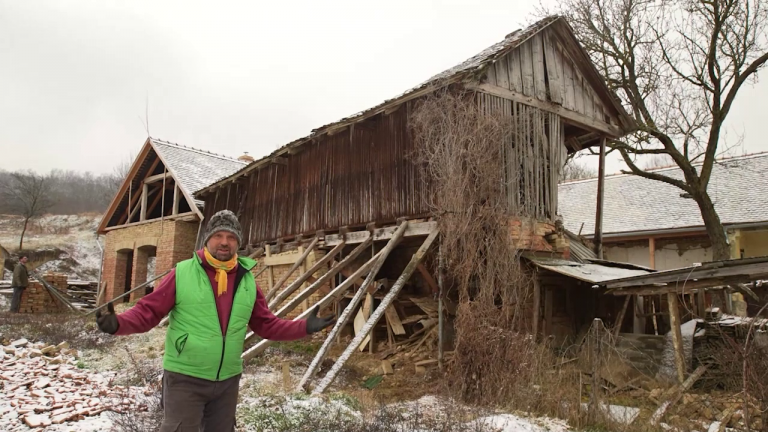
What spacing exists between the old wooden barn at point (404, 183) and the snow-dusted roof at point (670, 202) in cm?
671

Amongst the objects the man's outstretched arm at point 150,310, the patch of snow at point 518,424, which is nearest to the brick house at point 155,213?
the patch of snow at point 518,424

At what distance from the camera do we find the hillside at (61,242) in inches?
1329

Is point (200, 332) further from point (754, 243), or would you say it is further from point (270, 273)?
point (754, 243)

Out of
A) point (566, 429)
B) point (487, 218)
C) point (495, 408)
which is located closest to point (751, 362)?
point (566, 429)

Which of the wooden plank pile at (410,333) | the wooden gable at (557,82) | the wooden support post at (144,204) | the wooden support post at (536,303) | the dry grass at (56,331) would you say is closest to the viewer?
the wooden support post at (536,303)

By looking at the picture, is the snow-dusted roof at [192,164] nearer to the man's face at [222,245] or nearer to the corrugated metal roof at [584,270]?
the corrugated metal roof at [584,270]

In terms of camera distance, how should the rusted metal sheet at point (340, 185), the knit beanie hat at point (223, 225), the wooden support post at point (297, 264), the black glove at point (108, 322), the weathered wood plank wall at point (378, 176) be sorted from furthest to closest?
the wooden support post at point (297, 264) → the rusted metal sheet at point (340, 185) → the weathered wood plank wall at point (378, 176) → the knit beanie hat at point (223, 225) → the black glove at point (108, 322)

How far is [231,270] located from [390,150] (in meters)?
7.39

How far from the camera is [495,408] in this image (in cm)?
582

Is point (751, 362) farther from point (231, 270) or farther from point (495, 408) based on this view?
point (231, 270)

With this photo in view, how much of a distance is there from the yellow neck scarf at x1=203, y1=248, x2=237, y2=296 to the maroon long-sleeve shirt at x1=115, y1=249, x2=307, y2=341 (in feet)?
0.08

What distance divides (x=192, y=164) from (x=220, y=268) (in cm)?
1735

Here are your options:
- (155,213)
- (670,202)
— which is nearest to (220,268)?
(670,202)

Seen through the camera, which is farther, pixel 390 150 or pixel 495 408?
pixel 390 150
